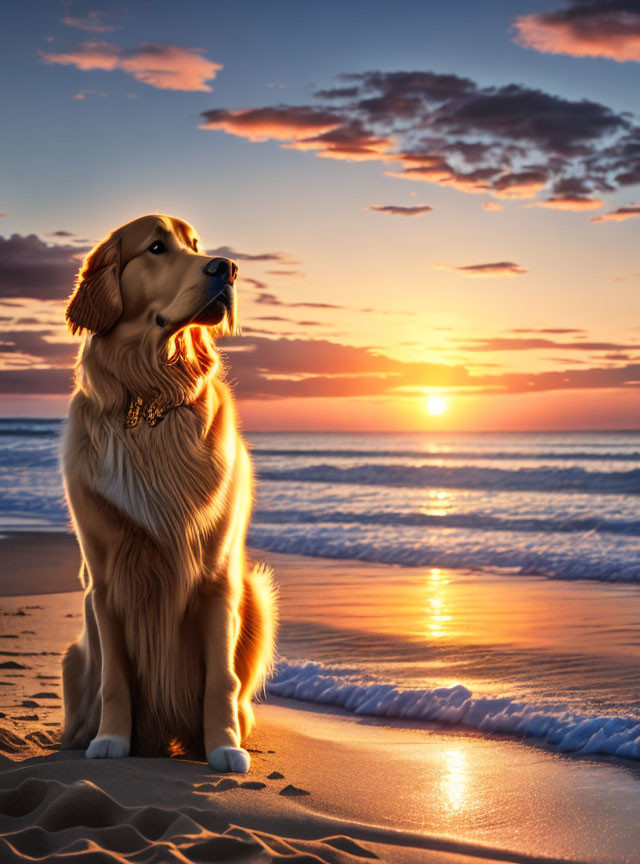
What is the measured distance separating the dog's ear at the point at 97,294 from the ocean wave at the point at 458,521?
31.7 feet

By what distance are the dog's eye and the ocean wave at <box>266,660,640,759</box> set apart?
2.35 meters

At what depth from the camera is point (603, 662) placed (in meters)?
4.93

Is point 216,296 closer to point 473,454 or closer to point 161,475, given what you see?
point 161,475

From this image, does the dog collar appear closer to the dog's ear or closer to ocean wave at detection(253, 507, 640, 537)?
the dog's ear

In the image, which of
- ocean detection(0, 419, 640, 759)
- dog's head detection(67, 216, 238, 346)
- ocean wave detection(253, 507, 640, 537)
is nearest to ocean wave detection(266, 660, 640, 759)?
ocean detection(0, 419, 640, 759)

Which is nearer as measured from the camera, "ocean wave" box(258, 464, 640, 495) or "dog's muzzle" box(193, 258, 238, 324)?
"dog's muzzle" box(193, 258, 238, 324)

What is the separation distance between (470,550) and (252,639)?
6.86 metres

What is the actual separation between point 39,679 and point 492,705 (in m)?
2.29

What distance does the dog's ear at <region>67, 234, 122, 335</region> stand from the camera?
3217 mm

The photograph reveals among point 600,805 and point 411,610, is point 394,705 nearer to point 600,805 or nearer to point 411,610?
point 600,805

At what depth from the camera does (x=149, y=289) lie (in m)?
3.22

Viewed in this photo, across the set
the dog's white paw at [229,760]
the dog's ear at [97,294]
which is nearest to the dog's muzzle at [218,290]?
the dog's ear at [97,294]

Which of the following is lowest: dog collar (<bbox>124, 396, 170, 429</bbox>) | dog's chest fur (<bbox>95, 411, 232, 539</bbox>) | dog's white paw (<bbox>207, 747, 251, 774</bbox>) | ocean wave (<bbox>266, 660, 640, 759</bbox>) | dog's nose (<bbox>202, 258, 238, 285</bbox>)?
ocean wave (<bbox>266, 660, 640, 759</bbox>)

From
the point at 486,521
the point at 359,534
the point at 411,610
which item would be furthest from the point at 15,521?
the point at 411,610
